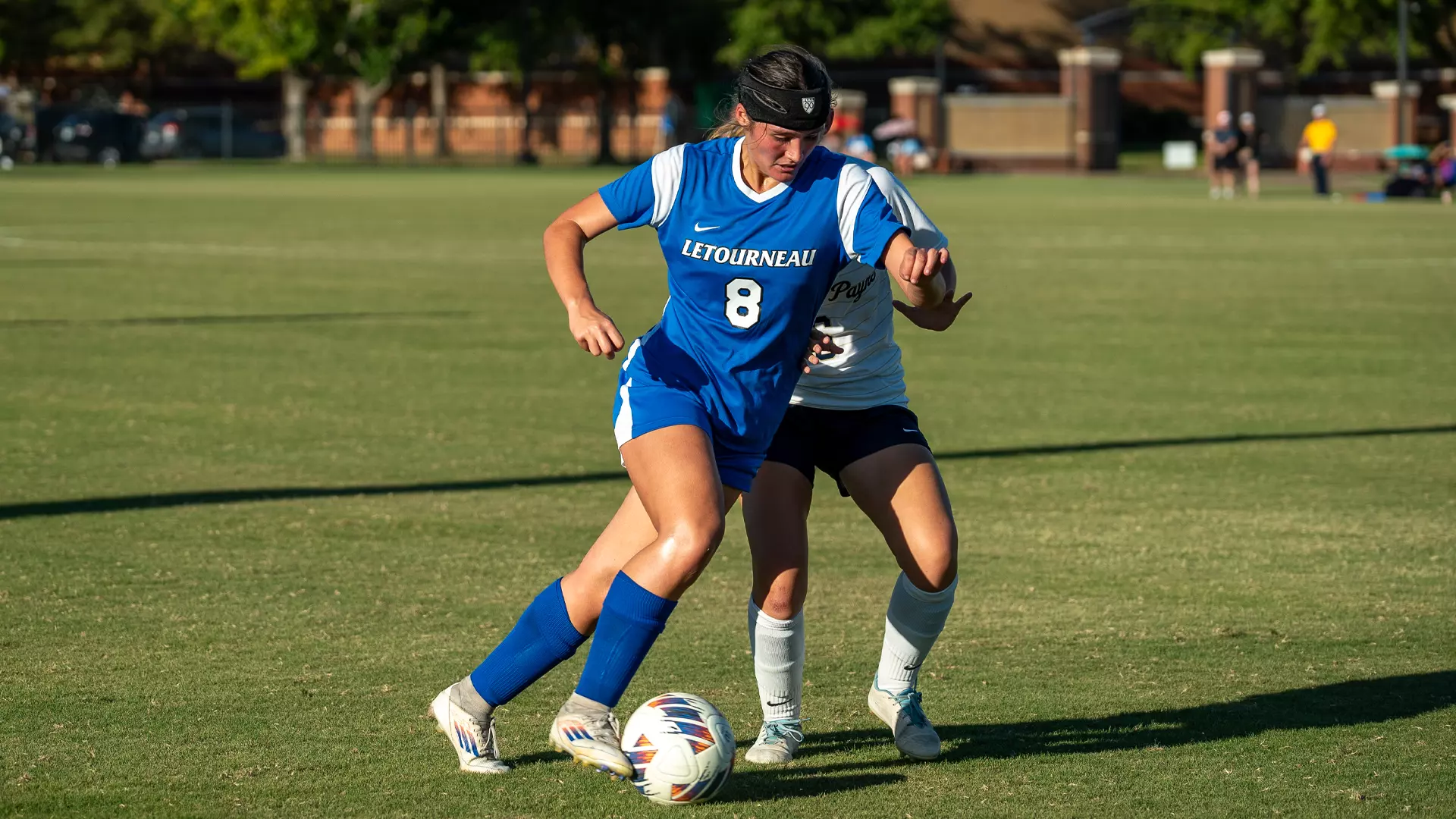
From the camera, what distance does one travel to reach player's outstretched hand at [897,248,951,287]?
15.5 feet

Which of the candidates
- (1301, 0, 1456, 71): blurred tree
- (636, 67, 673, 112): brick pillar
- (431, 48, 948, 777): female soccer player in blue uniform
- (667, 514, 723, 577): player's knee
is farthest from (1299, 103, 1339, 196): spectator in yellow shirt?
(667, 514, 723, 577): player's knee

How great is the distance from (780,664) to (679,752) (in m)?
0.62

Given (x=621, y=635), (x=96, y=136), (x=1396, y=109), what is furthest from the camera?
(x=96, y=136)

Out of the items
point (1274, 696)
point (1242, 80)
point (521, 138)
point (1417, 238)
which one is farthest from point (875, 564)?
point (521, 138)

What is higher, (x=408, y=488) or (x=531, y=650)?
(x=531, y=650)

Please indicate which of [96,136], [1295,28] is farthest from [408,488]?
[1295,28]

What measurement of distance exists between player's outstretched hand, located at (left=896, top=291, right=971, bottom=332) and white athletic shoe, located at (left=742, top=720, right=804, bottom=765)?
1179 mm

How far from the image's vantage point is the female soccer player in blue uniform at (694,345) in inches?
190

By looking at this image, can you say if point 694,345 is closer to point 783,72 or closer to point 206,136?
point 783,72

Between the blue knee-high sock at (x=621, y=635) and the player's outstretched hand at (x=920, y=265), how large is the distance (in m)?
1.00

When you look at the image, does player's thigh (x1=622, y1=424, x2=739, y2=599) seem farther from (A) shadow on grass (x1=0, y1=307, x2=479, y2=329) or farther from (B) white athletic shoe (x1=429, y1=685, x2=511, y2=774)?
(A) shadow on grass (x1=0, y1=307, x2=479, y2=329)

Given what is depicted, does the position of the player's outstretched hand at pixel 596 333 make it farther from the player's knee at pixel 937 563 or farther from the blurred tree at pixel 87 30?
the blurred tree at pixel 87 30

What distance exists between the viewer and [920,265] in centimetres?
472

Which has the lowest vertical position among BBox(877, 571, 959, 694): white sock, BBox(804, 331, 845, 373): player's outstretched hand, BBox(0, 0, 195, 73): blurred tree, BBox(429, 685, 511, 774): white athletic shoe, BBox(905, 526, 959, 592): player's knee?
BBox(429, 685, 511, 774): white athletic shoe
